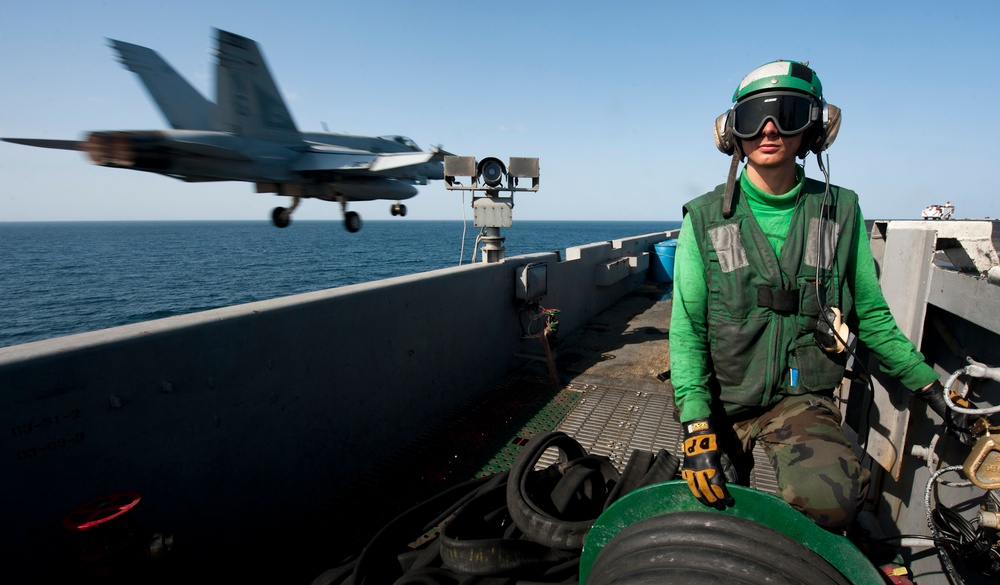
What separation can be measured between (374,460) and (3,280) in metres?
61.1

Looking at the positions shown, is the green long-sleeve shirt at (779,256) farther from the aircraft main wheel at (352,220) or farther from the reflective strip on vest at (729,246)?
the aircraft main wheel at (352,220)

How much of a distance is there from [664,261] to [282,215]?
44.5 feet

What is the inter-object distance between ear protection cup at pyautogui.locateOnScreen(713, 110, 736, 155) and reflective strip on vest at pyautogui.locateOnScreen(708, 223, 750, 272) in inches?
18.2

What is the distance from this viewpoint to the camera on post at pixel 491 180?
7.61 meters

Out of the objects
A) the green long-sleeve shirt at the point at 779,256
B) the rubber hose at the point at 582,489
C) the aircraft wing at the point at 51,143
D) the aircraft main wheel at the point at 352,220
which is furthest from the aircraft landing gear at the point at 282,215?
the green long-sleeve shirt at the point at 779,256

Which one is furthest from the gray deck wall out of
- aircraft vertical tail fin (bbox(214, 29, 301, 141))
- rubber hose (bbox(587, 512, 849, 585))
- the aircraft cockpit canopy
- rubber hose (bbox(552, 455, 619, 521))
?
the aircraft cockpit canopy

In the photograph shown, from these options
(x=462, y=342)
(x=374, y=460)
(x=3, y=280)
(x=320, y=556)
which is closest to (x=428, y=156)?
(x=462, y=342)

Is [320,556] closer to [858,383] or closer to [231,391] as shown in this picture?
[231,391]

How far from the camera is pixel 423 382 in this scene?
4.97 meters

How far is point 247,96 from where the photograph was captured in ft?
52.5

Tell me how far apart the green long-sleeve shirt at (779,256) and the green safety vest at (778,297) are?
5 centimetres

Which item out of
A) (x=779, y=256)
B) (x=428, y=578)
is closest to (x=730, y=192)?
(x=779, y=256)

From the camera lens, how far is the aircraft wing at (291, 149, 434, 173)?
15414 millimetres

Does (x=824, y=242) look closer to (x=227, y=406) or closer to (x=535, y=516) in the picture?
(x=535, y=516)
